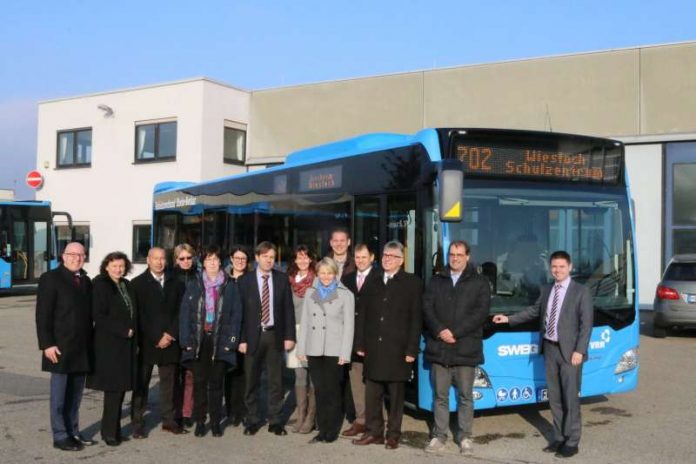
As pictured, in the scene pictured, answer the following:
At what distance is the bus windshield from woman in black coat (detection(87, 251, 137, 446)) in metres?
2.86

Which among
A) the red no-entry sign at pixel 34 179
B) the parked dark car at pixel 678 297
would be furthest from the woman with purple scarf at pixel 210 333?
the red no-entry sign at pixel 34 179

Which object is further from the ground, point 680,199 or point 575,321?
point 680,199

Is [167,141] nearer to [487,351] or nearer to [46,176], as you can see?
[46,176]

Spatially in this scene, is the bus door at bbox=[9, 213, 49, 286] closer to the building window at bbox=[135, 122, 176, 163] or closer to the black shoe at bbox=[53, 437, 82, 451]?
the building window at bbox=[135, 122, 176, 163]

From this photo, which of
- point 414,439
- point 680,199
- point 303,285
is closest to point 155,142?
point 680,199

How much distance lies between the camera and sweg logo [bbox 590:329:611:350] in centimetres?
684

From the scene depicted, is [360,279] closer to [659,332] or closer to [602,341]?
[602,341]

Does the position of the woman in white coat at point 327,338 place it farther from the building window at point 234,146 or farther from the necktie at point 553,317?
the building window at point 234,146

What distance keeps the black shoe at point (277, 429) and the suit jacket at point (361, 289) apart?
3.02 ft

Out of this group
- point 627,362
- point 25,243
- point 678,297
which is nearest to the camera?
point 627,362

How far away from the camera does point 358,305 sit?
255 inches

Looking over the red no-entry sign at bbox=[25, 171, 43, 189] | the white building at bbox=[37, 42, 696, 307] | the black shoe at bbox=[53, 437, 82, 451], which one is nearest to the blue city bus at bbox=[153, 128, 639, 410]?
the black shoe at bbox=[53, 437, 82, 451]

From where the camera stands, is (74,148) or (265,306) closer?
(265,306)

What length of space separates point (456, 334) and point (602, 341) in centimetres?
174
